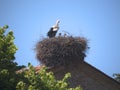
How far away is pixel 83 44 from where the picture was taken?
46.5 feet

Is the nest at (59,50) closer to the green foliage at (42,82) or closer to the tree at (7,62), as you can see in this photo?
the tree at (7,62)

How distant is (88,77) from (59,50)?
2.09 m

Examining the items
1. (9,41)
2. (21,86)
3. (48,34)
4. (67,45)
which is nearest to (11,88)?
(21,86)

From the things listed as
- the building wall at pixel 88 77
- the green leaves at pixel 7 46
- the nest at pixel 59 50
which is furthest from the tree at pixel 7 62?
the building wall at pixel 88 77

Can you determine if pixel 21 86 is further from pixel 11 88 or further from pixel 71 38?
pixel 71 38

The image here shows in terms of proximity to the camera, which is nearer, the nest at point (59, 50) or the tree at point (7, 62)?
the tree at point (7, 62)

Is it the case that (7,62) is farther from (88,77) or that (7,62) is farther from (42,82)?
(88,77)

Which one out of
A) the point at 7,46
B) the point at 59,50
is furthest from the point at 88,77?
the point at 7,46

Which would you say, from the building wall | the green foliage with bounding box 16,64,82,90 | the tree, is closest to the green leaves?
the tree

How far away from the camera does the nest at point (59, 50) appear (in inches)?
537

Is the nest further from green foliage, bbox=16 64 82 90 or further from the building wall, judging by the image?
green foliage, bbox=16 64 82 90

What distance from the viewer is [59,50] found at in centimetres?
1366

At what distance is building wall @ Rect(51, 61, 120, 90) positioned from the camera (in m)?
14.2

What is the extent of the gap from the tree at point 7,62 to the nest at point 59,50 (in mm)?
3617
